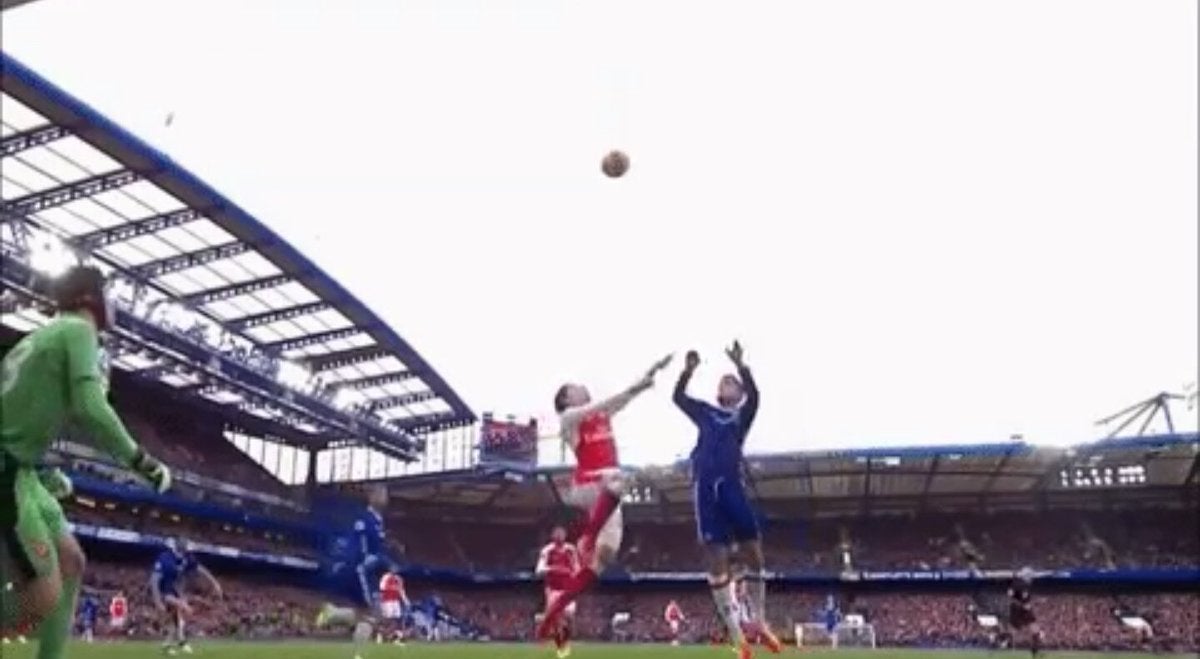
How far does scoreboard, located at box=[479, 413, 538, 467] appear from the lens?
59.4 meters

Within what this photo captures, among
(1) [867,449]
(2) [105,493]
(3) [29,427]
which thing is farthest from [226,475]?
(3) [29,427]

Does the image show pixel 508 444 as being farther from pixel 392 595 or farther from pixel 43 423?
pixel 43 423

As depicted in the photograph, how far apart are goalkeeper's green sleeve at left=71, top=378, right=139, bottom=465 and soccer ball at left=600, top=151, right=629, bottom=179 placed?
830 cm

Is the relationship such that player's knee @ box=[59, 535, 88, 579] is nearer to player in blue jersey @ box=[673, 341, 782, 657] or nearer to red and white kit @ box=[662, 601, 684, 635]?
player in blue jersey @ box=[673, 341, 782, 657]

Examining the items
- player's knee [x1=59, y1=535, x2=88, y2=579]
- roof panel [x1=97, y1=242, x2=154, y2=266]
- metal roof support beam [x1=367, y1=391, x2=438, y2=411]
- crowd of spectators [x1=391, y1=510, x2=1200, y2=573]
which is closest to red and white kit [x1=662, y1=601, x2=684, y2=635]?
crowd of spectators [x1=391, y1=510, x2=1200, y2=573]

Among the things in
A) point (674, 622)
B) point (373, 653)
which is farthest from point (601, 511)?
point (674, 622)

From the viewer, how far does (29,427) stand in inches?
173

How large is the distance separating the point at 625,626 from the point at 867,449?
49.0ft

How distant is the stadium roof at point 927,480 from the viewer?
1987 inches

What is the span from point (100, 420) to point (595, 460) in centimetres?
659

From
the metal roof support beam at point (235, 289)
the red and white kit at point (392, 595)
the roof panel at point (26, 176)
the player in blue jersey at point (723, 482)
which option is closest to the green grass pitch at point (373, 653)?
the red and white kit at point (392, 595)

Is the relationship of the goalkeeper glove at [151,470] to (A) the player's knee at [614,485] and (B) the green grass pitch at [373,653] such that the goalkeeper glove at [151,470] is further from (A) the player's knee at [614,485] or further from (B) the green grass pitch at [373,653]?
(B) the green grass pitch at [373,653]

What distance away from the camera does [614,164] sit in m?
12.2

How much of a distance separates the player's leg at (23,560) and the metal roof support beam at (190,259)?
126 ft
